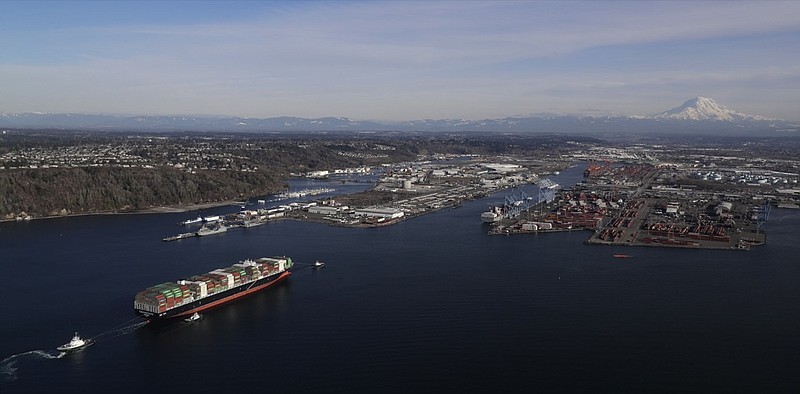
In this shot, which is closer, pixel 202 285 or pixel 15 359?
pixel 15 359

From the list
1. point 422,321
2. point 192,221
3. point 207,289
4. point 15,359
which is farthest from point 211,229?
point 422,321

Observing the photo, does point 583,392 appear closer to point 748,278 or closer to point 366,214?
point 748,278

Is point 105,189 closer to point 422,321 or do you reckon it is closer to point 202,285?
point 202,285

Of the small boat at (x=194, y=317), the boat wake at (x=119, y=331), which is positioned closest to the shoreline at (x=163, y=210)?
the small boat at (x=194, y=317)

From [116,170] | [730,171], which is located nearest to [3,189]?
[116,170]

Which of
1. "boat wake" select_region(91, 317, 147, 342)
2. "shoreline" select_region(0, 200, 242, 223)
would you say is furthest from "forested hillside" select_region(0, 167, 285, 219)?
"boat wake" select_region(91, 317, 147, 342)

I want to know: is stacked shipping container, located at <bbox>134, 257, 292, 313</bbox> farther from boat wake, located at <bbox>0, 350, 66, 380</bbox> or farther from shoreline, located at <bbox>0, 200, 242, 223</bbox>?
shoreline, located at <bbox>0, 200, 242, 223</bbox>
